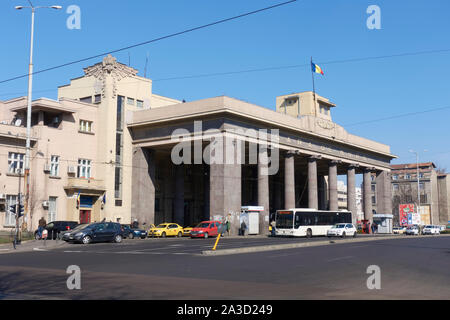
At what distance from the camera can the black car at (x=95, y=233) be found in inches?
1464

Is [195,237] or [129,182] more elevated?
[129,182]

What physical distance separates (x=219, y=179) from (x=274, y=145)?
1050 centimetres

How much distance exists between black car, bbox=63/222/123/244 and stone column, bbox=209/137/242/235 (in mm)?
14233

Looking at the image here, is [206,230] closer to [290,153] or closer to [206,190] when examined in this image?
[290,153]

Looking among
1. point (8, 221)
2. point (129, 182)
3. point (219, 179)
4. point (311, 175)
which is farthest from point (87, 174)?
point (311, 175)

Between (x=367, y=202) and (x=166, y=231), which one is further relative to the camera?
(x=367, y=202)

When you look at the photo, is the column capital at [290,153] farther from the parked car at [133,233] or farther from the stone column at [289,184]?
the parked car at [133,233]

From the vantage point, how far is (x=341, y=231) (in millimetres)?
52375

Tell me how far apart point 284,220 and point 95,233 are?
2032 centimetres

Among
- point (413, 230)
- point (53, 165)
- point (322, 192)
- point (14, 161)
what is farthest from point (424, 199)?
point (14, 161)

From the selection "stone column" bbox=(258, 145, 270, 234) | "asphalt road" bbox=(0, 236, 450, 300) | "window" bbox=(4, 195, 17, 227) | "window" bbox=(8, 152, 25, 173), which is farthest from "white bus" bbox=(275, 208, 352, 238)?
"asphalt road" bbox=(0, 236, 450, 300)

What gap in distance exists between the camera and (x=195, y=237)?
4838cm

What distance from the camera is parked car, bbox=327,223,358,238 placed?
172 ft
